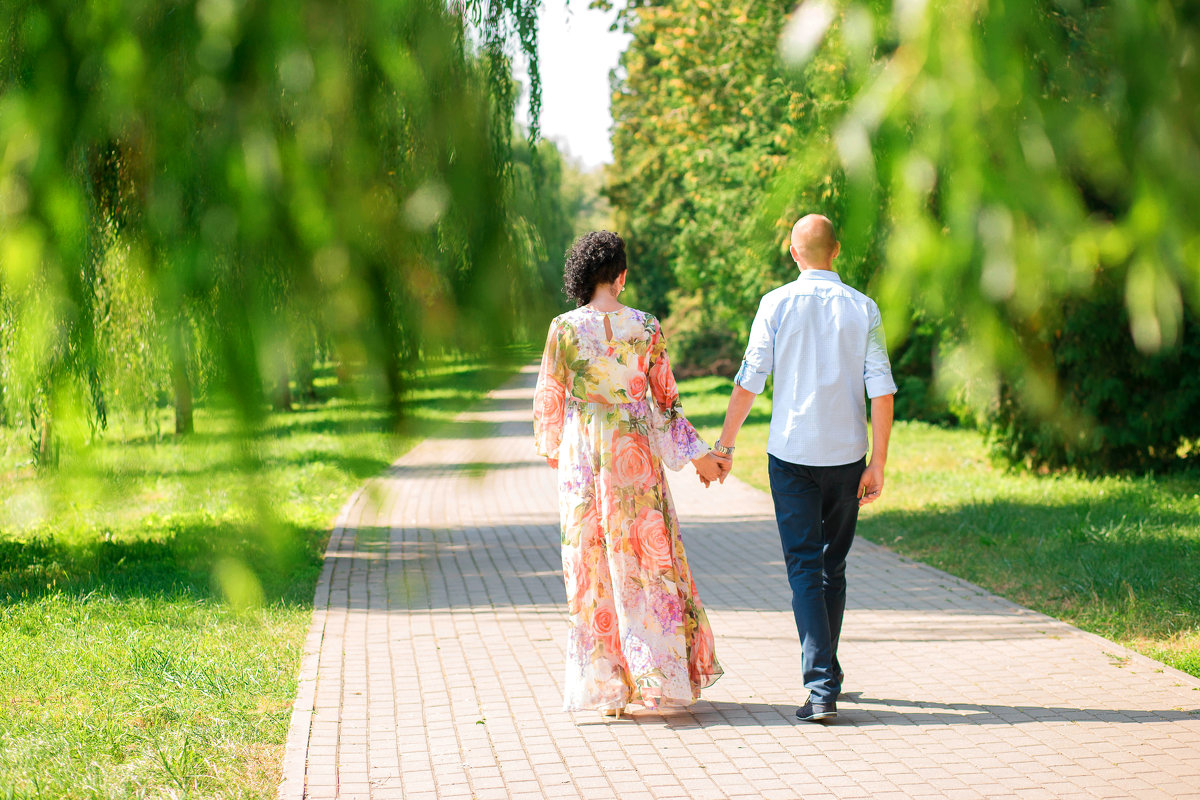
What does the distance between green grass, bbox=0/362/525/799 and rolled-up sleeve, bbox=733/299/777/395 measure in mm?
1958

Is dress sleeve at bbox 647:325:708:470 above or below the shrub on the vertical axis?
above

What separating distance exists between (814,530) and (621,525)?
85 cm

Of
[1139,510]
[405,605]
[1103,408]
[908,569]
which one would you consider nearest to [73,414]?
[405,605]

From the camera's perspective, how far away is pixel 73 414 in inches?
39.8

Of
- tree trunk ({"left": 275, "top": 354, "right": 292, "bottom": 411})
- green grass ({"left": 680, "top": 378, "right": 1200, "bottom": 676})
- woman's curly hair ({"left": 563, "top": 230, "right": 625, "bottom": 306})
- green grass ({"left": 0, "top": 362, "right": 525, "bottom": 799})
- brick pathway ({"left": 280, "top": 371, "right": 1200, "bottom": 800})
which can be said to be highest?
woman's curly hair ({"left": 563, "top": 230, "right": 625, "bottom": 306})

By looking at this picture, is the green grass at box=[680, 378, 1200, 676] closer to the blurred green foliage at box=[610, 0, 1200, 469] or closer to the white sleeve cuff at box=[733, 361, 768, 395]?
the white sleeve cuff at box=[733, 361, 768, 395]

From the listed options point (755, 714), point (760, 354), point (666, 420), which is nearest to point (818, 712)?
point (755, 714)

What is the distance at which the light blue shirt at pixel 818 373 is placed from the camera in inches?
194

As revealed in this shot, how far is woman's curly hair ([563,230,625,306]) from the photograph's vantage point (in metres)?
1.13

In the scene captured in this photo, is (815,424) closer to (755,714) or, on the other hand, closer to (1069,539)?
(755,714)

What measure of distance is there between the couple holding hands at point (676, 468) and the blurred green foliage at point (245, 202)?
12.7 ft

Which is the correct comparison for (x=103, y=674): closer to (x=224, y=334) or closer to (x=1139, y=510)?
(x=224, y=334)

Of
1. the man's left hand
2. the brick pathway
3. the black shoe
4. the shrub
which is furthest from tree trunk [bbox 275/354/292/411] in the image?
the shrub

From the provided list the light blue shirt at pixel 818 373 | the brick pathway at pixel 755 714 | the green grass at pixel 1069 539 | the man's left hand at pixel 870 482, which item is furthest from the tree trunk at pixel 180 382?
the green grass at pixel 1069 539
